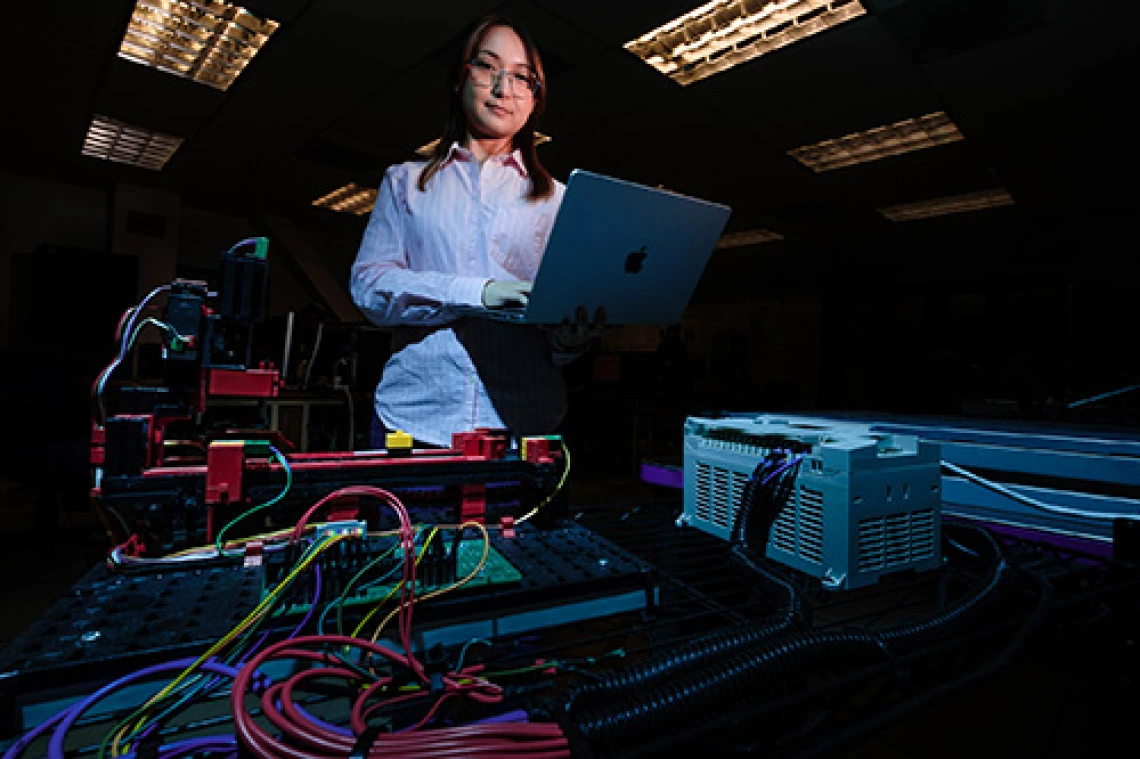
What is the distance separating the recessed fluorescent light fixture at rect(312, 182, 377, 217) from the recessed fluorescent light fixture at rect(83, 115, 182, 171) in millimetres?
1475

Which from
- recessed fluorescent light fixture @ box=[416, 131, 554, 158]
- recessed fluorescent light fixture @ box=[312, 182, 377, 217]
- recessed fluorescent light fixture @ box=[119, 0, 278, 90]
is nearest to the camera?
recessed fluorescent light fixture @ box=[119, 0, 278, 90]

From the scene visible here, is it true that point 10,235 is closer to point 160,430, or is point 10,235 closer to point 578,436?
point 578,436

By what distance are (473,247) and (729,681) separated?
3.11 ft

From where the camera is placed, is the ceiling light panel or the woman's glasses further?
the ceiling light panel

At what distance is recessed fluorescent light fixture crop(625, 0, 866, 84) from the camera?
9.77 feet

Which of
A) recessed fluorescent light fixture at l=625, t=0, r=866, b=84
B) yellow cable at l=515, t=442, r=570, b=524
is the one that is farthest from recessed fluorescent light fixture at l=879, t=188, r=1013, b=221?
yellow cable at l=515, t=442, r=570, b=524

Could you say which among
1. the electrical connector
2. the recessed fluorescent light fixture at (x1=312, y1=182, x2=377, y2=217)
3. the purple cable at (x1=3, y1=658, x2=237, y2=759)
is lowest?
the purple cable at (x1=3, y1=658, x2=237, y2=759)

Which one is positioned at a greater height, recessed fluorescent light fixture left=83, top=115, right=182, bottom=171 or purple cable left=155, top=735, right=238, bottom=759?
recessed fluorescent light fixture left=83, top=115, right=182, bottom=171

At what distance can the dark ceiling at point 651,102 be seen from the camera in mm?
3066

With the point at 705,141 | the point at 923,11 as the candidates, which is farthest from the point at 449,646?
the point at 705,141

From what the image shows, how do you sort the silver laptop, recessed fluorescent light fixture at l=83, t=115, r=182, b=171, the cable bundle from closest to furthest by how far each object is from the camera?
the cable bundle
the silver laptop
recessed fluorescent light fixture at l=83, t=115, r=182, b=171

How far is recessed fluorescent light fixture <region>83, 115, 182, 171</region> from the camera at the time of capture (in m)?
4.76

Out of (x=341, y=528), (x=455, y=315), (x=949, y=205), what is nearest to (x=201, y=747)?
(x=341, y=528)

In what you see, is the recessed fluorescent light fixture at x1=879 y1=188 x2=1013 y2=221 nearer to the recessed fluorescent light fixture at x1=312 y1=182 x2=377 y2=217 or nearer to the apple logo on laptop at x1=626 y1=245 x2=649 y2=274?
the recessed fluorescent light fixture at x1=312 y1=182 x2=377 y2=217
